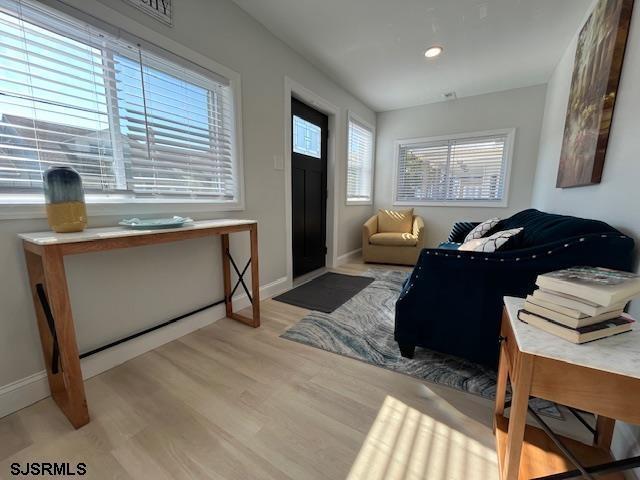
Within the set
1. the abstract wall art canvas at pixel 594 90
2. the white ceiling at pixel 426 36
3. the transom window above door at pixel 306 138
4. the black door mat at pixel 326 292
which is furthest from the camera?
the transom window above door at pixel 306 138

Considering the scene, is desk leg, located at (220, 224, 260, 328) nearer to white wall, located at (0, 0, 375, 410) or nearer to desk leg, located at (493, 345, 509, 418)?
white wall, located at (0, 0, 375, 410)

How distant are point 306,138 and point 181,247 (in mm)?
1975

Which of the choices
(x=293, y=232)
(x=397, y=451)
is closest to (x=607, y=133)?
(x=397, y=451)

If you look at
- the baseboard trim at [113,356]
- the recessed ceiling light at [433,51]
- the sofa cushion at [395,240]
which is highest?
the recessed ceiling light at [433,51]

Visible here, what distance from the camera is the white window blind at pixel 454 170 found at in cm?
392

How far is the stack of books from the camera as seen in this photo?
718mm

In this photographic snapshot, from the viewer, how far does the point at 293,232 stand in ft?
10.3

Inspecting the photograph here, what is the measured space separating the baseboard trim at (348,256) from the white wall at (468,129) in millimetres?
984

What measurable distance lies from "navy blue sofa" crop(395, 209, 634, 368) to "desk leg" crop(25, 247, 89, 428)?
1582mm

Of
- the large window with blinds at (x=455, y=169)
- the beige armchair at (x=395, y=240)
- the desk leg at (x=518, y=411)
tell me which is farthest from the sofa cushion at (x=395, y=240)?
the desk leg at (x=518, y=411)

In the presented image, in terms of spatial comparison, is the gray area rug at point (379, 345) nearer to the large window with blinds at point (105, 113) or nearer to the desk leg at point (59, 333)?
the desk leg at point (59, 333)

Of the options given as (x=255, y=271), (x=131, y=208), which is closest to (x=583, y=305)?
(x=255, y=271)

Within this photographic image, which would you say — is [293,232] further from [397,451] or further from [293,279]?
[397,451]

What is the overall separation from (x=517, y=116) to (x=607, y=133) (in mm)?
2710
